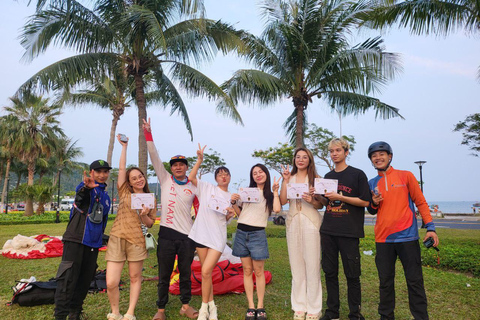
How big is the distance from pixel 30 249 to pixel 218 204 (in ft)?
24.3

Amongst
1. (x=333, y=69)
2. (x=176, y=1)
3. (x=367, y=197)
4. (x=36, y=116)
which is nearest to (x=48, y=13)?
(x=176, y=1)

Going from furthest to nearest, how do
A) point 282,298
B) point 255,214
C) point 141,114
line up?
point 141,114 < point 282,298 < point 255,214

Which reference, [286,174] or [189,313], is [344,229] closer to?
[286,174]

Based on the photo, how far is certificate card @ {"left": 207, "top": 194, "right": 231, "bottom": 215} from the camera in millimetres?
3994

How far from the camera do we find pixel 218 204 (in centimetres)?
400

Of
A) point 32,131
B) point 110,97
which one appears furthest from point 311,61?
point 32,131

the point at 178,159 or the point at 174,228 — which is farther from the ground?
the point at 178,159

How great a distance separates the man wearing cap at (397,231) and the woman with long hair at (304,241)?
698mm

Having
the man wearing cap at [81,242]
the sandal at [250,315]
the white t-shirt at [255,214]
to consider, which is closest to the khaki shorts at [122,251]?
the man wearing cap at [81,242]

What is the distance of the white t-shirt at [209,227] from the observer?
398 centimetres

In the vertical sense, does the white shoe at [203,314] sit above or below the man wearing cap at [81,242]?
below

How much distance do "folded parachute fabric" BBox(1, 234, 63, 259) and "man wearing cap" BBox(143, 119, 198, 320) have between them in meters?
6.24

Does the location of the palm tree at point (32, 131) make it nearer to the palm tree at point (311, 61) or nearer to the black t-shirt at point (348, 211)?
the palm tree at point (311, 61)

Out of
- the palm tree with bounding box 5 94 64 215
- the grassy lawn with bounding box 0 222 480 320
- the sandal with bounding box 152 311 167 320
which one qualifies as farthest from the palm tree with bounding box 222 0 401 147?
the palm tree with bounding box 5 94 64 215
